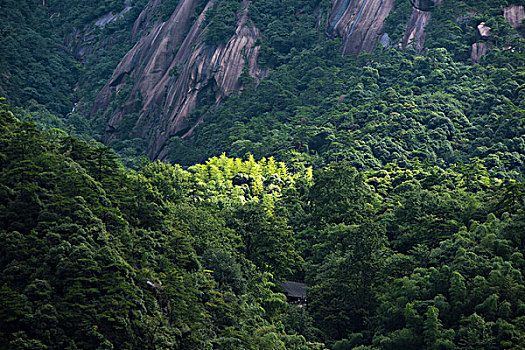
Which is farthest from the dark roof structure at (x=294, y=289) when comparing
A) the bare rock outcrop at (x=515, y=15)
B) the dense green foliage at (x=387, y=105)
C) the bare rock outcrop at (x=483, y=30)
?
the bare rock outcrop at (x=515, y=15)

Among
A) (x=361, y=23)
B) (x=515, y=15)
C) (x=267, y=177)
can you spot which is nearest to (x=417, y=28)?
(x=361, y=23)

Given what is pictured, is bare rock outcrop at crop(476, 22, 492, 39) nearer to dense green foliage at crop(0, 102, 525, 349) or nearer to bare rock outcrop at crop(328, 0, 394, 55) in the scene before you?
bare rock outcrop at crop(328, 0, 394, 55)

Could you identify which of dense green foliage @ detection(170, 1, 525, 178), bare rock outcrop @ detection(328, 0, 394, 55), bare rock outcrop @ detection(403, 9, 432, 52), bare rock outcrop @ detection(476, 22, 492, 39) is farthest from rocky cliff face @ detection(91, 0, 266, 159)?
bare rock outcrop @ detection(476, 22, 492, 39)

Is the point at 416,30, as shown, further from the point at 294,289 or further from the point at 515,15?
the point at 294,289

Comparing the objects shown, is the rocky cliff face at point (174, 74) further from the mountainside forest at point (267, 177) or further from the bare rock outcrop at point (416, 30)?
the bare rock outcrop at point (416, 30)

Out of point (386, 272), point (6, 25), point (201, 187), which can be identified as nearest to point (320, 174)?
point (201, 187)

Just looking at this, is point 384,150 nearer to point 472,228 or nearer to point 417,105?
point 417,105

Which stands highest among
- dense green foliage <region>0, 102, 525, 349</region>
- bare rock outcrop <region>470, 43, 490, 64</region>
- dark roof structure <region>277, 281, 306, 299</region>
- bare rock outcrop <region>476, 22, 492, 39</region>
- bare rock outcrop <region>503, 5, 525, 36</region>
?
bare rock outcrop <region>503, 5, 525, 36</region>

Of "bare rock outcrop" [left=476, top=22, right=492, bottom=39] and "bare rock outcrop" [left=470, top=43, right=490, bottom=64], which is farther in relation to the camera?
"bare rock outcrop" [left=476, top=22, right=492, bottom=39]
